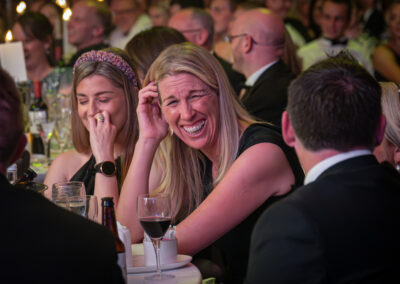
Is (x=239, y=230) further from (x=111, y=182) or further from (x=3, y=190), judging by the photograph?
(x=3, y=190)

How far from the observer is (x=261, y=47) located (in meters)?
5.22

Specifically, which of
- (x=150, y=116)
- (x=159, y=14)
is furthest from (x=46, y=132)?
(x=159, y=14)

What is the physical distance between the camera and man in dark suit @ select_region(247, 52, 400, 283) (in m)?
1.45

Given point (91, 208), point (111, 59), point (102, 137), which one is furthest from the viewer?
point (111, 59)

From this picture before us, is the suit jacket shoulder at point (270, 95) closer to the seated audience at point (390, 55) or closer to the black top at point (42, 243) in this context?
the seated audience at point (390, 55)

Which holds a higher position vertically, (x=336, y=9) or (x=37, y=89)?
(x=336, y=9)

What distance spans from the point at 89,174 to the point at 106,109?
363 mm

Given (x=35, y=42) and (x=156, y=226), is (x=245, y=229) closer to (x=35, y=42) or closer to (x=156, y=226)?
(x=156, y=226)

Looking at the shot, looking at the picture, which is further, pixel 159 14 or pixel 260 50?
pixel 159 14

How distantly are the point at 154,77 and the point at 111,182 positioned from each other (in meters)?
0.53

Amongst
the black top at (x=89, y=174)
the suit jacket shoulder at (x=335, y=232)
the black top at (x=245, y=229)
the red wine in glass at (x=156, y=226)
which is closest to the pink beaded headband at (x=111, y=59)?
the black top at (x=89, y=174)

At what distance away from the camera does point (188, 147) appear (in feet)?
9.84

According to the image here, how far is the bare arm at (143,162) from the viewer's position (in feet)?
8.86

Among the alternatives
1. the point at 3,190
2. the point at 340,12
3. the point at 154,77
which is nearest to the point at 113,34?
the point at 340,12
